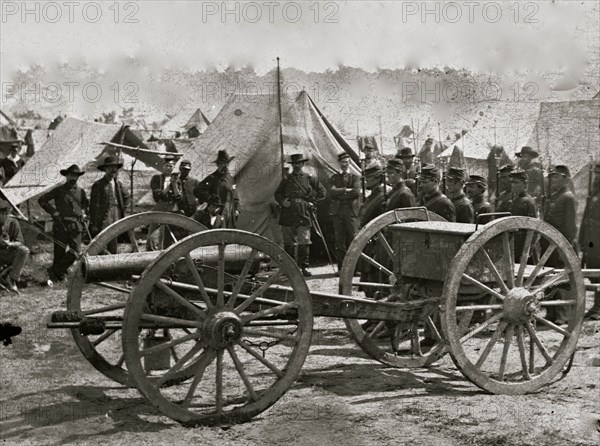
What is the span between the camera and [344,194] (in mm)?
13000

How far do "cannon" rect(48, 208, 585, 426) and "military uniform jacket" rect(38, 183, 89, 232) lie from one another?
5125mm

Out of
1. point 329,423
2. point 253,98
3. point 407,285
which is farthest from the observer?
point 253,98

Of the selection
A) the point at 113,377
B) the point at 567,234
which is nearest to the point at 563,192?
the point at 567,234

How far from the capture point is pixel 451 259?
19.8 ft

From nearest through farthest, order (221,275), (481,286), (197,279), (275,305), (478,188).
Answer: (197,279), (221,275), (275,305), (481,286), (478,188)

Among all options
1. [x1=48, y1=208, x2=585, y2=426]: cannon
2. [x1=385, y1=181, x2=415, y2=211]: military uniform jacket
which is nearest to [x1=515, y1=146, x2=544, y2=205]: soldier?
[x1=385, y1=181, x2=415, y2=211]: military uniform jacket

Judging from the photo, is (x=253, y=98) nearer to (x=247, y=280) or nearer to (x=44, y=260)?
(x=44, y=260)

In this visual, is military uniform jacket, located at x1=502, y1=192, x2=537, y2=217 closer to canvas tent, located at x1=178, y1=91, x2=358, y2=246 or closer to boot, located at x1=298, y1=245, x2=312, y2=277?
boot, located at x1=298, y1=245, x2=312, y2=277

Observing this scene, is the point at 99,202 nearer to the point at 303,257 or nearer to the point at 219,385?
the point at 303,257

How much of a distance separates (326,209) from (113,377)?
870 cm

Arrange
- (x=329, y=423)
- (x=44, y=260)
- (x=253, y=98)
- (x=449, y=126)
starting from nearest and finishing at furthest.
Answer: (x=329, y=423)
(x=44, y=260)
(x=253, y=98)
(x=449, y=126)

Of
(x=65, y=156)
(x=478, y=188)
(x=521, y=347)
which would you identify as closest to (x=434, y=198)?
(x=478, y=188)

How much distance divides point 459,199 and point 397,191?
2.59ft

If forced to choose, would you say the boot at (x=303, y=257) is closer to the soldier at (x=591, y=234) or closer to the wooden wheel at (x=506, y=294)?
the soldier at (x=591, y=234)
